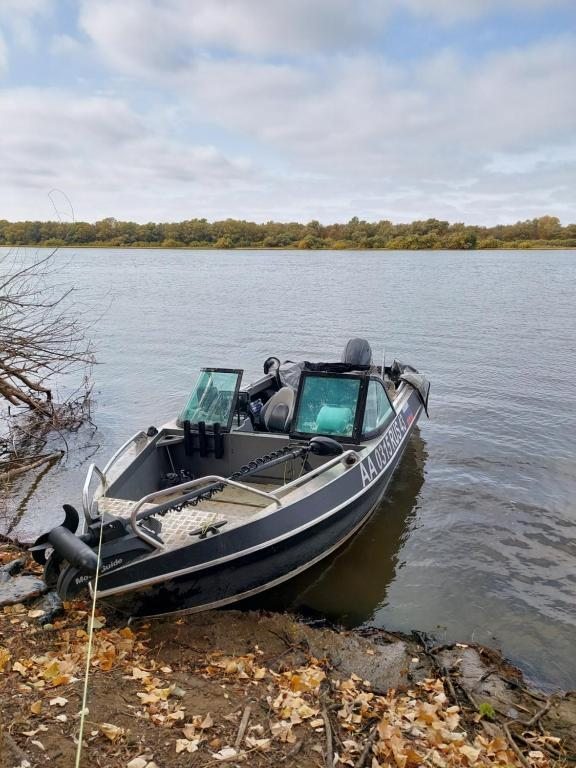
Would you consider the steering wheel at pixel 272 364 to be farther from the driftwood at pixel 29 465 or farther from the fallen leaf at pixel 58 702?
the fallen leaf at pixel 58 702

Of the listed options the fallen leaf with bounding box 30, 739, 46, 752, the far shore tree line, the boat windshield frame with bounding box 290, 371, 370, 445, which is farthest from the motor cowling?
the far shore tree line

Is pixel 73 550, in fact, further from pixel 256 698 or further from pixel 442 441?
pixel 442 441

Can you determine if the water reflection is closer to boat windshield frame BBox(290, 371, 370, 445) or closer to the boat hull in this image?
the boat hull

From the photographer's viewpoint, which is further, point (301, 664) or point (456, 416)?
point (456, 416)

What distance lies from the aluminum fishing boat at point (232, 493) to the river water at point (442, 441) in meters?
0.79

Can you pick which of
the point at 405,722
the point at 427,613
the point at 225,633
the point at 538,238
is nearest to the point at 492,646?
the point at 427,613

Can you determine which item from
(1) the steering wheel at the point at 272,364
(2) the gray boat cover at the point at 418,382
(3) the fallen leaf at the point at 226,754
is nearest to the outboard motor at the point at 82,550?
(3) the fallen leaf at the point at 226,754

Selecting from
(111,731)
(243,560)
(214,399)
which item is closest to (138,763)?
(111,731)

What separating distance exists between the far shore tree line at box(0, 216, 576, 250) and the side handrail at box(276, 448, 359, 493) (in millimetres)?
73542

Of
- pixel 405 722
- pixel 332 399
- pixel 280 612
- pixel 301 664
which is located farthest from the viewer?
pixel 332 399

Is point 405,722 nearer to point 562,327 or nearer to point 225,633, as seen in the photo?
point 225,633

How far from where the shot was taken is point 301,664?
16.0 feet

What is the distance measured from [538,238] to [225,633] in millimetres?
89819

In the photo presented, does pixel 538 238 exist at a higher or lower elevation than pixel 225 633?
higher
